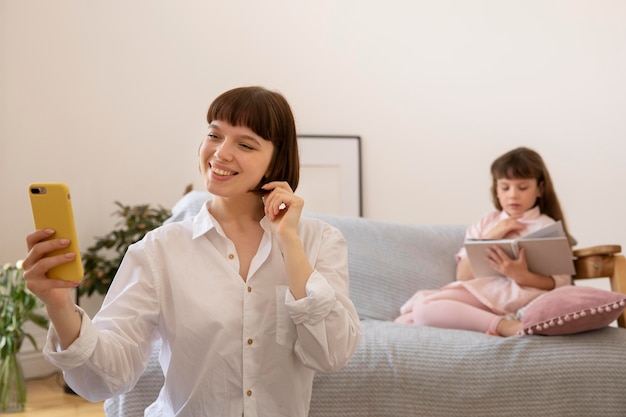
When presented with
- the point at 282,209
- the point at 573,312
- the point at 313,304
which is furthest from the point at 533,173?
the point at 313,304

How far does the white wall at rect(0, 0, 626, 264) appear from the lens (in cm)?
395

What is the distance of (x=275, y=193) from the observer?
1.64m

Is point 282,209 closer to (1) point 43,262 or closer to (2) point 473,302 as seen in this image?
(1) point 43,262

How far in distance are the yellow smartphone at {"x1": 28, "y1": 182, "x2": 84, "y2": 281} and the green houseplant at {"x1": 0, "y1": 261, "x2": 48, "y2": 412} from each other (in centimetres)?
211

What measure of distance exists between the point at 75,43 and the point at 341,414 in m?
2.59

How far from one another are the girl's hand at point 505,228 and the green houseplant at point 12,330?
6.04ft

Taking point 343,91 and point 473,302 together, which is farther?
point 343,91

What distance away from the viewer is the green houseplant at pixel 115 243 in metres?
3.72

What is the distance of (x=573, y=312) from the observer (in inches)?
92.9

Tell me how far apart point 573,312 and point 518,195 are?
0.72 m

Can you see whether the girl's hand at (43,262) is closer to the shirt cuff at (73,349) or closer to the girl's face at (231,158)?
the shirt cuff at (73,349)

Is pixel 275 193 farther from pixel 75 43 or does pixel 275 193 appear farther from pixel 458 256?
pixel 75 43

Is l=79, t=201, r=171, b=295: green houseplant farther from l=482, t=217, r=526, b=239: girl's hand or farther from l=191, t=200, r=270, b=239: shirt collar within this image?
l=191, t=200, r=270, b=239: shirt collar

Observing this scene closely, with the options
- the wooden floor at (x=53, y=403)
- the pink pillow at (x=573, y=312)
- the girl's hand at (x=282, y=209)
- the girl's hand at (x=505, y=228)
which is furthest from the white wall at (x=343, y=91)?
the girl's hand at (x=282, y=209)
